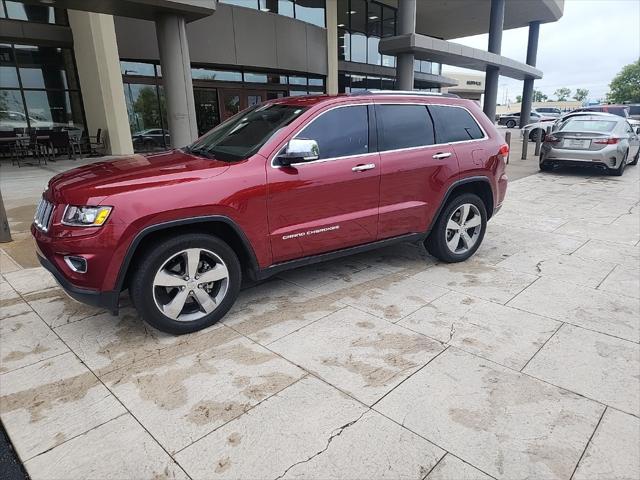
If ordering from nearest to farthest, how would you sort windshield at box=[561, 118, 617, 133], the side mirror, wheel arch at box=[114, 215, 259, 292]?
wheel arch at box=[114, 215, 259, 292] < the side mirror < windshield at box=[561, 118, 617, 133]

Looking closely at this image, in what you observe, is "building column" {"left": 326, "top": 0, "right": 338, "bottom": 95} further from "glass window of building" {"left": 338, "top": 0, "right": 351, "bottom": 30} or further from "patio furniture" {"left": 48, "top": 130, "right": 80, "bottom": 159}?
"patio furniture" {"left": 48, "top": 130, "right": 80, "bottom": 159}

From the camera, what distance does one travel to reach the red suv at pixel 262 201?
120 inches

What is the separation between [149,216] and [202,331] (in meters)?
1.04

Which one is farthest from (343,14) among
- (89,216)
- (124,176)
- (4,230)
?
(89,216)

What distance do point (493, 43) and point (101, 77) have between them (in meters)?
18.3

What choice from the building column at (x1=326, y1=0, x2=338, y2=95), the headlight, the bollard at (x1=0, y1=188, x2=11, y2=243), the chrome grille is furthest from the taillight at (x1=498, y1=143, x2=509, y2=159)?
the building column at (x1=326, y1=0, x2=338, y2=95)

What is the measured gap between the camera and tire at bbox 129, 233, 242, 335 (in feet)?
10.4

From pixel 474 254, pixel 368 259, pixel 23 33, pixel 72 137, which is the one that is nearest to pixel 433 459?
pixel 368 259

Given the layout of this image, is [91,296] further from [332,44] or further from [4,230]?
[332,44]

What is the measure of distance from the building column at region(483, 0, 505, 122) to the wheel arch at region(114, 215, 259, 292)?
73.0ft

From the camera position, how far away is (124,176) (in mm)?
3244

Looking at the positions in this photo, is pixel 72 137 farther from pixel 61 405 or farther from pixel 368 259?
pixel 61 405

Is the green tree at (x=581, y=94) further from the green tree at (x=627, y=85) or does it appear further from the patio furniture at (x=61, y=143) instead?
the patio furniture at (x=61, y=143)

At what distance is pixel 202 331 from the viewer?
3523mm
